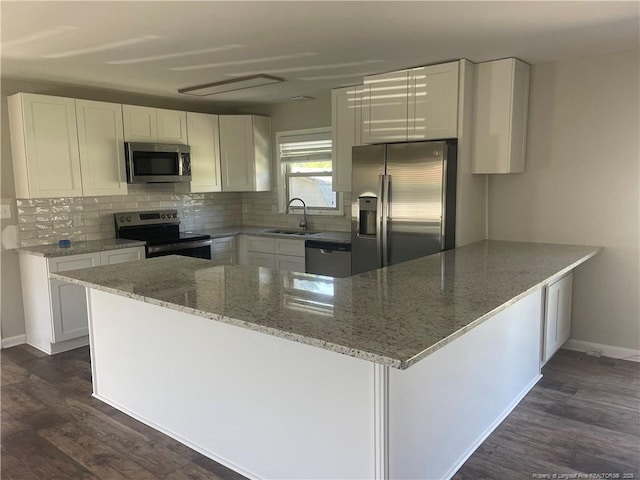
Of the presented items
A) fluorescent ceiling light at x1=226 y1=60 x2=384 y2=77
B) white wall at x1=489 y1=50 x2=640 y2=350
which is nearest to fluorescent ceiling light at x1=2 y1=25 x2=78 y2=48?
fluorescent ceiling light at x1=226 y1=60 x2=384 y2=77

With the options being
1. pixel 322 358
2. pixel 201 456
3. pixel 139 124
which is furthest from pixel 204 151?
pixel 322 358

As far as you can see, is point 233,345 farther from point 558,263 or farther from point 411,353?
point 558,263

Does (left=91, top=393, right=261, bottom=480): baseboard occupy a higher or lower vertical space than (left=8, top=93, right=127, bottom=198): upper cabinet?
lower

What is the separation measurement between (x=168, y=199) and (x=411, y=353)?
14.7 ft

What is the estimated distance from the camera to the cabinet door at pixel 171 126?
5008mm

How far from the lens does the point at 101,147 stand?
455cm

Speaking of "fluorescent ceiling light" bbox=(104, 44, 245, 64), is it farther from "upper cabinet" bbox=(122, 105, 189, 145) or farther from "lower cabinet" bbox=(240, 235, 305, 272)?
"lower cabinet" bbox=(240, 235, 305, 272)

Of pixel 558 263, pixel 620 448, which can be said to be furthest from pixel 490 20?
pixel 620 448

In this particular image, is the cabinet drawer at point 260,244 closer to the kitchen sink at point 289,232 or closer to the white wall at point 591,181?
the kitchen sink at point 289,232

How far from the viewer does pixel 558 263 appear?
10.2ft

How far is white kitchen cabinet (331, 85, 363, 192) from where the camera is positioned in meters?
4.48

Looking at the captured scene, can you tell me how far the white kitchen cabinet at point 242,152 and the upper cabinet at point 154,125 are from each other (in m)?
0.53

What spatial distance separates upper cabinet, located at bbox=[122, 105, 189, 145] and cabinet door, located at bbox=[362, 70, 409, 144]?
6.88 feet

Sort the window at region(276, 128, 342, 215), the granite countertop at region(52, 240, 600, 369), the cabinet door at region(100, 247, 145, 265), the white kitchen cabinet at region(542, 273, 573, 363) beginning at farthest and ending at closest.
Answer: the window at region(276, 128, 342, 215) → the cabinet door at region(100, 247, 145, 265) → the white kitchen cabinet at region(542, 273, 573, 363) → the granite countertop at region(52, 240, 600, 369)
